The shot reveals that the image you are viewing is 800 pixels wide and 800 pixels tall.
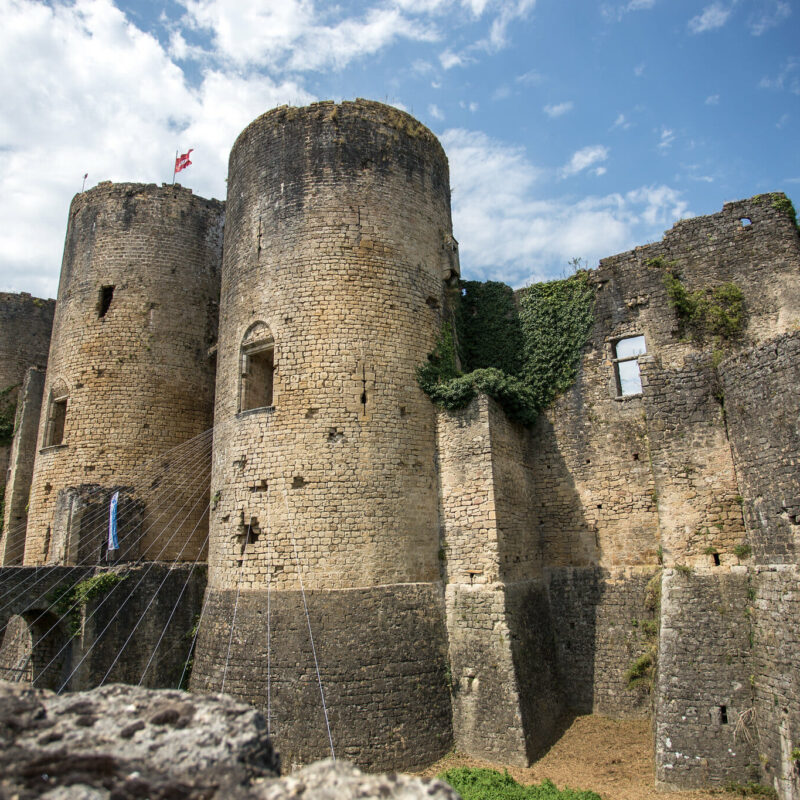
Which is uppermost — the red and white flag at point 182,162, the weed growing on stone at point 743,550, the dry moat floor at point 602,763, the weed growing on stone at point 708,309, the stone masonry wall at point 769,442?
the red and white flag at point 182,162

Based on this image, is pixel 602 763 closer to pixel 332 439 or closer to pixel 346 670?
pixel 346 670

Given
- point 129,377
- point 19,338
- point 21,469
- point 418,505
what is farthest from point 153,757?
point 19,338

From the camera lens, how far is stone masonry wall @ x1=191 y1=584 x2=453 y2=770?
988 cm

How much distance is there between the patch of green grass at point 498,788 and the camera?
8445 millimetres

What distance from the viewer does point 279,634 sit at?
34.8 ft

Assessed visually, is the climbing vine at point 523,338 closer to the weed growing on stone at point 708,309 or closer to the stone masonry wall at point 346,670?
the weed growing on stone at point 708,309

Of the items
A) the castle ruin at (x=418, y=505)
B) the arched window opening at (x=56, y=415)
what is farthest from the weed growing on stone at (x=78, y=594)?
the arched window opening at (x=56, y=415)

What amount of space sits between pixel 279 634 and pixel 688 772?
6.74m

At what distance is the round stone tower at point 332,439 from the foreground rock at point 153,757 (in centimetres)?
719

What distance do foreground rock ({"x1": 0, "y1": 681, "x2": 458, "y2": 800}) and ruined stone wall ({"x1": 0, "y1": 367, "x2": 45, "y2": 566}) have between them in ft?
54.8

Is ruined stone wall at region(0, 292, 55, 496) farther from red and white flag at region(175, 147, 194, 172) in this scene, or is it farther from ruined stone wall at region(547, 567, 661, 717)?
ruined stone wall at region(547, 567, 661, 717)

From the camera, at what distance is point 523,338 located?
14.8m

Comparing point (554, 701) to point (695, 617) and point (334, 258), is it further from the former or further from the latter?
point (334, 258)

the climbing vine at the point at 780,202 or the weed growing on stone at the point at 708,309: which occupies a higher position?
the climbing vine at the point at 780,202
